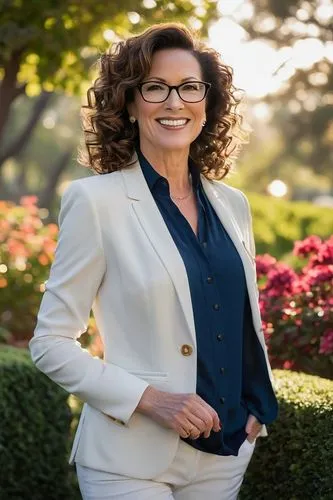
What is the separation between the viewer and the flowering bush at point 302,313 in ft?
20.9

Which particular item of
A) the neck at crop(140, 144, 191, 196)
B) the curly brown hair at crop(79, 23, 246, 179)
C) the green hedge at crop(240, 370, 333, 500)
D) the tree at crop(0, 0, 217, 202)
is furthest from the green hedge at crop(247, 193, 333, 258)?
the neck at crop(140, 144, 191, 196)

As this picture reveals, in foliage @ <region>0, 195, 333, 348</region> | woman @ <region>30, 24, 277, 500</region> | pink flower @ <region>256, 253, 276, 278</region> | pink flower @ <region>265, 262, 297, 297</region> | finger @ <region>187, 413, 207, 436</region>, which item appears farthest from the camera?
foliage @ <region>0, 195, 333, 348</region>

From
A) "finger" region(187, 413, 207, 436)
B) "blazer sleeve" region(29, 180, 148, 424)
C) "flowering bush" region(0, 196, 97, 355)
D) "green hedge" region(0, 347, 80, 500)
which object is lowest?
"flowering bush" region(0, 196, 97, 355)

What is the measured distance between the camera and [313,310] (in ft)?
21.6

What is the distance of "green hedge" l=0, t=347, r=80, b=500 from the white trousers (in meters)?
2.76

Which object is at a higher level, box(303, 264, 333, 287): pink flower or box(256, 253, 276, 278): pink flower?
box(303, 264, 333, 287): pink flower

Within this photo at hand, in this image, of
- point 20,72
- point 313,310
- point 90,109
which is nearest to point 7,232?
point 20,72

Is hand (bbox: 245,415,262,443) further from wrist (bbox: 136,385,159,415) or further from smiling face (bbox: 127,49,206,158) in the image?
smiling face (bbox: 127,49,206,158)

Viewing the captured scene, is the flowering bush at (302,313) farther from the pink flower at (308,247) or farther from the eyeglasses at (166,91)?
the eyeglasses at (166,91)

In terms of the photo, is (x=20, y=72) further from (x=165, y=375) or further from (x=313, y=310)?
(x=165, y=375)

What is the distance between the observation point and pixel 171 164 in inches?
153

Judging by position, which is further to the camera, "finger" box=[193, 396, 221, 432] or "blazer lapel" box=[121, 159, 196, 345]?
"blazer lapel" box=[121, 159, 196, 345]

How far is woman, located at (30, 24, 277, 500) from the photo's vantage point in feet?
11.6

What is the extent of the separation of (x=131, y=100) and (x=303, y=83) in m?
35.6
